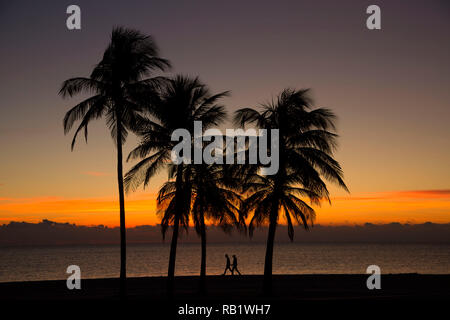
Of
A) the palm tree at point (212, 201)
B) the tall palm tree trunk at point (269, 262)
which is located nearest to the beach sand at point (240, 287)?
Answer: the tall palm tree trunk at point (269, 262)

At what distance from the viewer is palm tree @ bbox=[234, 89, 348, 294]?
25906mm

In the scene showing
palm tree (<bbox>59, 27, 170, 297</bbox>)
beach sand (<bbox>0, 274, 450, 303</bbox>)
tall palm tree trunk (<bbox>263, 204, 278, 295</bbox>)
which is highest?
palm tree (<bbox>59, 27, 170, 297</bbox>)

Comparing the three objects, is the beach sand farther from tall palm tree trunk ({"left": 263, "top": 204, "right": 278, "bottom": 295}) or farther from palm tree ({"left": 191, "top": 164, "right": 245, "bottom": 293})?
palm tree ({"left": 191, "top": 164, "right": 245, "bottom": 293})

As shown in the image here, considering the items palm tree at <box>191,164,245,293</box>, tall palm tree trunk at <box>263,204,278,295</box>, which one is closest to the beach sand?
tall palm tree trunk at <box>263,204,278,295</box>

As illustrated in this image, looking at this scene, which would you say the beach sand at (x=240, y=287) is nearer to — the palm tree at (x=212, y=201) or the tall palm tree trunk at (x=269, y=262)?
the tall palm tree trunk at (x=269, y=262)

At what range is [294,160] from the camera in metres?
25.6

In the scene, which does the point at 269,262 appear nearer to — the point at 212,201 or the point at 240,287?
the point at 212,201

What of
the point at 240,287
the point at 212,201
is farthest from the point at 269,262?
the point at 240,287

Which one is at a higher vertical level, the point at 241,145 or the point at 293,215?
the point at 241,145

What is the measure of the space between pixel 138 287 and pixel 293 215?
41.2ft

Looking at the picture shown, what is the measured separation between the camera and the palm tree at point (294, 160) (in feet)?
85.0
